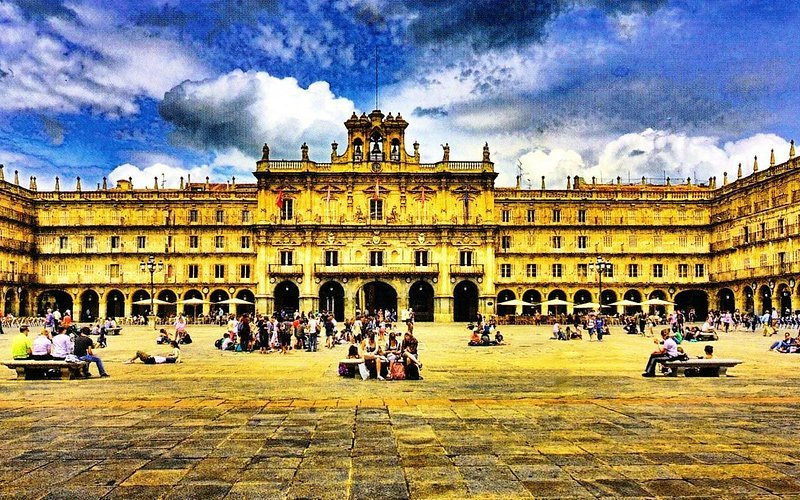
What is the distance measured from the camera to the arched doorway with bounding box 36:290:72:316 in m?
64.8

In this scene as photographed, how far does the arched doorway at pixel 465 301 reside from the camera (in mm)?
62094

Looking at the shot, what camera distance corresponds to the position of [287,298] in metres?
64.1

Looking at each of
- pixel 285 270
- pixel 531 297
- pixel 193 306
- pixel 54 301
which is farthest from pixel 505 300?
pixel 54 301

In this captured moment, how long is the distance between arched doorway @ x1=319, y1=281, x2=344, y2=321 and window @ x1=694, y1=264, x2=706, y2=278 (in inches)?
1273

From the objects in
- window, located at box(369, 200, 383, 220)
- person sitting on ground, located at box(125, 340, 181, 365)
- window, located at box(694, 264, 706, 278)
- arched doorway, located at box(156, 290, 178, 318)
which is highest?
window, located at box(369, 200, 383, 220)

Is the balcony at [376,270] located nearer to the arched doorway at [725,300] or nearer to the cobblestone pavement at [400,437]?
the arched doorway at [725,300]

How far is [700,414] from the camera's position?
11.2 m

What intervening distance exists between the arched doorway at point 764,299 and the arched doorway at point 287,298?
3820 centimetres

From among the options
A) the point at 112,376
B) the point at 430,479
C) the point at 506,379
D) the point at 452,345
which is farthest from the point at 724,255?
the point at 430,479

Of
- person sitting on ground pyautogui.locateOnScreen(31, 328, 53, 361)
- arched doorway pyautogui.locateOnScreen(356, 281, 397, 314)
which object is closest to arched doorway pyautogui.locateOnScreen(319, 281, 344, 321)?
arched doorway pyautogui.locateOnScreen(356, 281, 397, 314)

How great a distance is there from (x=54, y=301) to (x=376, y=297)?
30014 mm

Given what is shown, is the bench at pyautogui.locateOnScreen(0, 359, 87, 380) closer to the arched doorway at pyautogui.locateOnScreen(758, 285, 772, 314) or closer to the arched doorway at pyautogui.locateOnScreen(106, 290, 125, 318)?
the arched doorway at pyautogui.locateOnScreen(106, 290, 125, 318)

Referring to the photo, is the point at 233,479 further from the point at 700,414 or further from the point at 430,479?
the point at 700,414

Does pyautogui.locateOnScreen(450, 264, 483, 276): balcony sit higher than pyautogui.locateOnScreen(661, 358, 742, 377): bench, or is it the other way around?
pyautogui.locateOnScreen(450, 264, 483, 276): balcony
